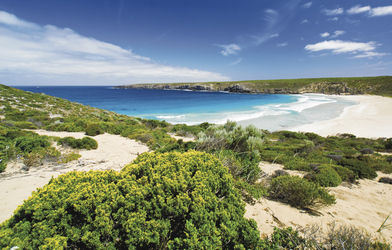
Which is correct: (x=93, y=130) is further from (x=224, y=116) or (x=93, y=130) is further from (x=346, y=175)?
(x=224, y=116)

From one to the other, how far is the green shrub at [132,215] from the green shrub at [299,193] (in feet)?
7.23

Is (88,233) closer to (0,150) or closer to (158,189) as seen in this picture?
(158,189)

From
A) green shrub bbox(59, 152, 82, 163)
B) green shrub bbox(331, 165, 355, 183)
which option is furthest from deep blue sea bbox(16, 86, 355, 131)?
A: green shrub bbox(59, 152, 82, 163)

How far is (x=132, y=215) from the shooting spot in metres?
2.17

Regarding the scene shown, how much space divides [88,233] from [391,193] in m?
8.44

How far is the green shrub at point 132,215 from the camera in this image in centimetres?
199

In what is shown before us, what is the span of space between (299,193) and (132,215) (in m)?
3.91

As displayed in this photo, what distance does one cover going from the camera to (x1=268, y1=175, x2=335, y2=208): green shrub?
13.1 feet

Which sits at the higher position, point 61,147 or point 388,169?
point 61,147

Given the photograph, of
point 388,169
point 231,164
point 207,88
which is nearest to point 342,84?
point 207,88

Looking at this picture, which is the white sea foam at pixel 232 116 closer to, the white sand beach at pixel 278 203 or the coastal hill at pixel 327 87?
the white sand beach at pixel 278 203

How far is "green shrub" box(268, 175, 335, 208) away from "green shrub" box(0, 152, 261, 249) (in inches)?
Result: 86.7

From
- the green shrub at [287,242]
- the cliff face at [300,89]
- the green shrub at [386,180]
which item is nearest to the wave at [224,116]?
the green shrub at [386,180]

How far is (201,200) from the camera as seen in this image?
7.79 ft
